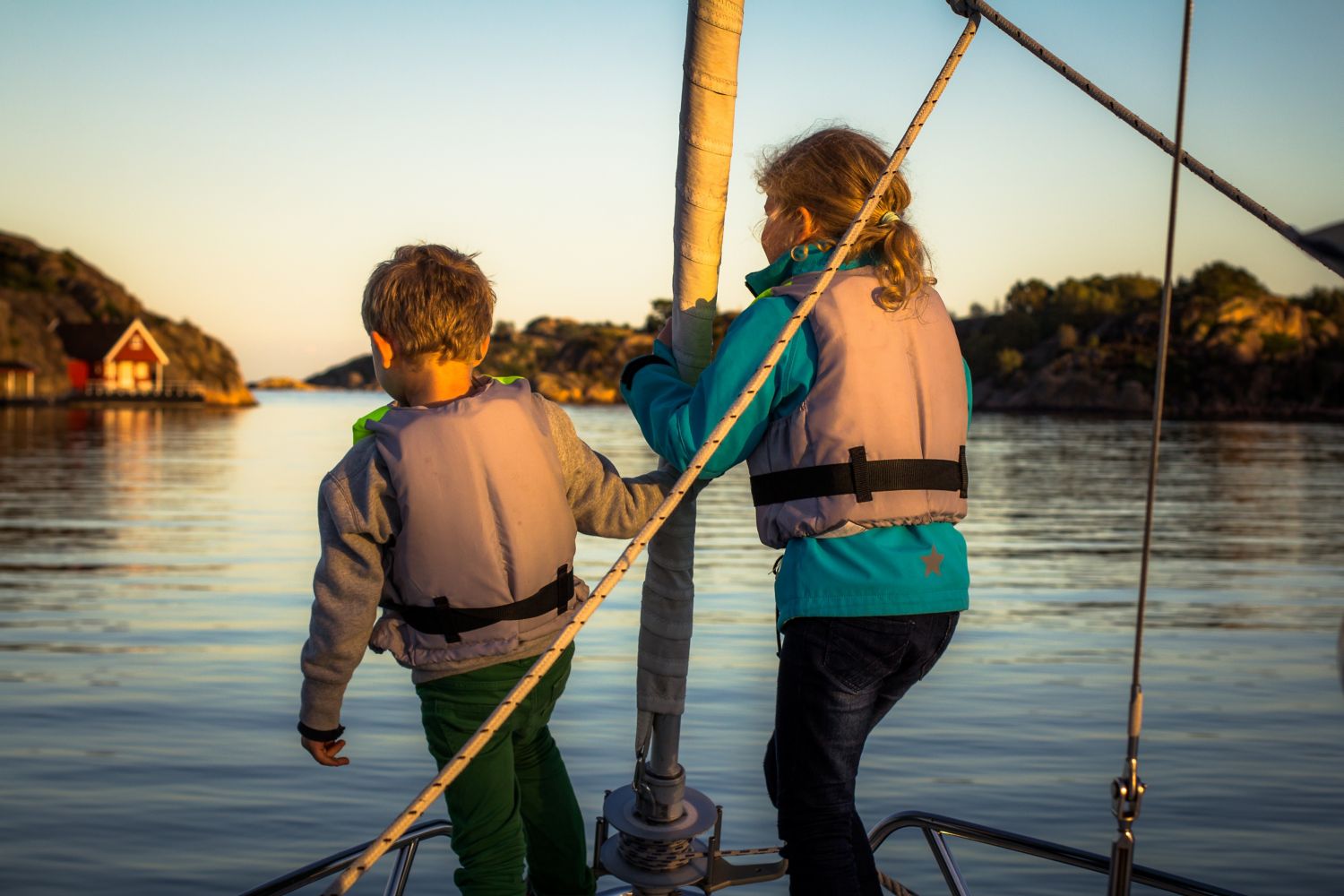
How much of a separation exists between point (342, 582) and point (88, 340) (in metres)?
96.0

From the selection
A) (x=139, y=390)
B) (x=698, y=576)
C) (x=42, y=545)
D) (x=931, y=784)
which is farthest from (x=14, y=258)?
(x=931, y=784)

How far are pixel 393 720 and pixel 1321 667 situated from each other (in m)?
7.46

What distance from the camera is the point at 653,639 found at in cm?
301

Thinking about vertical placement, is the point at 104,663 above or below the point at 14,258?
below

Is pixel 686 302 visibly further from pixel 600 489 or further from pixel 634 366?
pixel 600 489

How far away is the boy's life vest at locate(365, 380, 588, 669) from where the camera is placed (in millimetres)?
2654

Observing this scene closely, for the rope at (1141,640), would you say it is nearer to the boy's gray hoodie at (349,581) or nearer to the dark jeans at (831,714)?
the dark jeans at (831,714)

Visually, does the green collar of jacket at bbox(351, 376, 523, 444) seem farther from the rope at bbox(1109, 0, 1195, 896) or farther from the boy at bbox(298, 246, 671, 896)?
the rope at bbox(1109, 0, 1195, 896)

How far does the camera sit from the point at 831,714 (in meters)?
2.49

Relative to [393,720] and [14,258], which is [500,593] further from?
Result: [14,258]

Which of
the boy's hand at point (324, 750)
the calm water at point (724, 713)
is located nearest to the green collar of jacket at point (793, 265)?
the boy's hand at point (324, 750)

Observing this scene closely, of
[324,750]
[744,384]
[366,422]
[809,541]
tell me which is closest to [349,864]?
[324,750]

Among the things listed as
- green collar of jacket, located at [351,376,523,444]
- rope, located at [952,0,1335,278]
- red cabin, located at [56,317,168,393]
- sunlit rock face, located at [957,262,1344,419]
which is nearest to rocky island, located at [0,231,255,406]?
red cabin, located at [56,317,168,393]

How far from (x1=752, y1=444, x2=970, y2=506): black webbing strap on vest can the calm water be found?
350 cm
